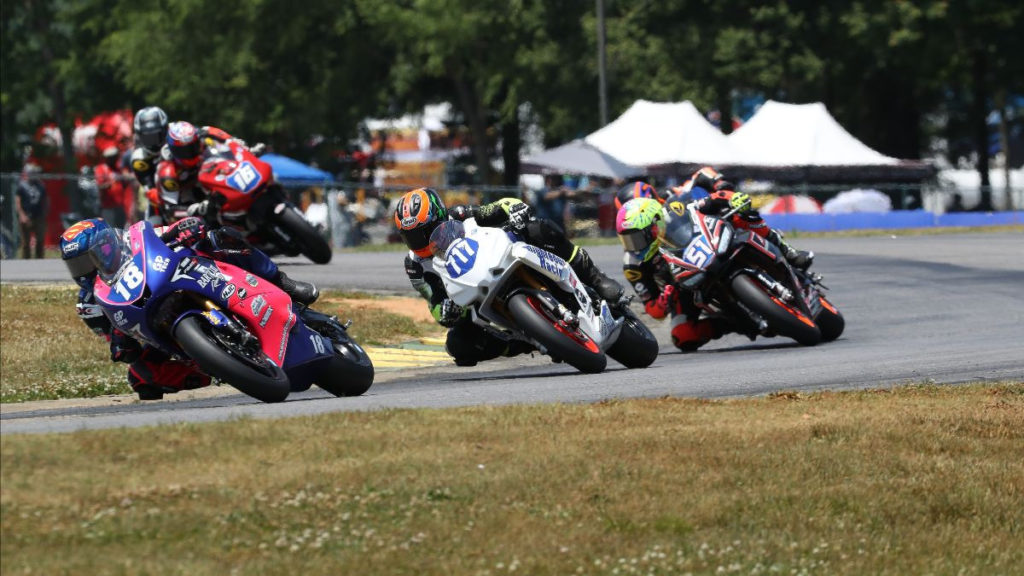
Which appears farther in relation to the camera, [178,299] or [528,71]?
[528,71]

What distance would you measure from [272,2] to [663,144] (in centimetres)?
1417

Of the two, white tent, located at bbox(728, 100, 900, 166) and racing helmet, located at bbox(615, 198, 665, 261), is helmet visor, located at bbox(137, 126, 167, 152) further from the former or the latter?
white tent, located at bbox(728, 100, 900, 166)

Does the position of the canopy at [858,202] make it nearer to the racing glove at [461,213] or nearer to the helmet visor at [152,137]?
the helmet visor at [152,137]

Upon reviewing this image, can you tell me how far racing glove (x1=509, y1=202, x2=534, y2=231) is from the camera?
520 inches

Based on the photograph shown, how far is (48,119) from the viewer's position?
4831 cm

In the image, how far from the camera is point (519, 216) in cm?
1323

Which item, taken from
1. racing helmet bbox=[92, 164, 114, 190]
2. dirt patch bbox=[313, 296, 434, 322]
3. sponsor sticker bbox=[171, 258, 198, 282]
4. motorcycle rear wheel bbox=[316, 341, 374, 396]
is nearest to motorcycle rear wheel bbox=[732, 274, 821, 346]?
motorcycle rear wheel bbox=[316, 341, 374, 396]

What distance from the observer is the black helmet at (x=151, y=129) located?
19328mm

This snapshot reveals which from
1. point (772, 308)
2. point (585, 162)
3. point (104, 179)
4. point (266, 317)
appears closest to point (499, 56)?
point (585, 162)

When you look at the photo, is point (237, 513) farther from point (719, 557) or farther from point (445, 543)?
point (719, 557)

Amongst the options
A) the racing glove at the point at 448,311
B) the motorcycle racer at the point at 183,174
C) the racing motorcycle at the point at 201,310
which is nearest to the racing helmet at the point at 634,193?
the racing glove at the point at 448,311

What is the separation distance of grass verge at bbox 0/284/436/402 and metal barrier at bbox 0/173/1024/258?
25.5 ft

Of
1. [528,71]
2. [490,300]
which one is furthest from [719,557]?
[528,71]

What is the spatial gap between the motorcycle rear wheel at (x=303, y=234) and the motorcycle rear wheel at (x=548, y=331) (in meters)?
7.01
